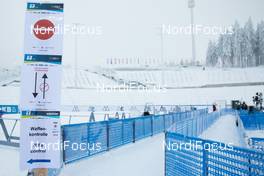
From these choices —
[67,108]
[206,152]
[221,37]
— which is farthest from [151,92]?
[206,152]

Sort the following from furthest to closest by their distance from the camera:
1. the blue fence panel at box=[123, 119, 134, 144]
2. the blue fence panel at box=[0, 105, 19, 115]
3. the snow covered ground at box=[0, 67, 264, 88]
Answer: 1. the snow covered ground at box=[0, 67, 264, 88]
2. the blue fence panel at box=[123, 119, 134, 144]
3. the blue fence panel at box=[0, 105, 19, 115]

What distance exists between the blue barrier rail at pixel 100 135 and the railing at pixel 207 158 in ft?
10.4

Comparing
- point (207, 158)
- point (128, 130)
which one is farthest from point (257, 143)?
point (128, 130)

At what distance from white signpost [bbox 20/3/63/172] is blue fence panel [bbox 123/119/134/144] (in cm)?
778

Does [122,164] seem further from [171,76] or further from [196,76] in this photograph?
[171,76]

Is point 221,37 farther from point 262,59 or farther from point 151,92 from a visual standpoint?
point 151,92

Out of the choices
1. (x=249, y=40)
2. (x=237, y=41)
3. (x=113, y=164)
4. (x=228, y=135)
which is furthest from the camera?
(x=237, y=41)

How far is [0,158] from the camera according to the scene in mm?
8977

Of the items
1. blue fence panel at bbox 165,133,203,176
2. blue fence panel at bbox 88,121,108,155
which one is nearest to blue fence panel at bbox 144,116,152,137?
blue fence panel at bbox 88,121,108,155

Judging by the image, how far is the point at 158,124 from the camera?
1695 centimetres

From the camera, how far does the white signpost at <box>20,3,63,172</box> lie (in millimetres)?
4453

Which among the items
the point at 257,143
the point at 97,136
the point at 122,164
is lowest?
the point at 122,164

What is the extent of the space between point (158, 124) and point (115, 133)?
6.11 m

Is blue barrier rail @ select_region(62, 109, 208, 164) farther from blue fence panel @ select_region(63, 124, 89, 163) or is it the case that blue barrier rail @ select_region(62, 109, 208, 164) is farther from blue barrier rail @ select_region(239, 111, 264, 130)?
blue barrier rail @ select_region(239, 111, 264, 130)
